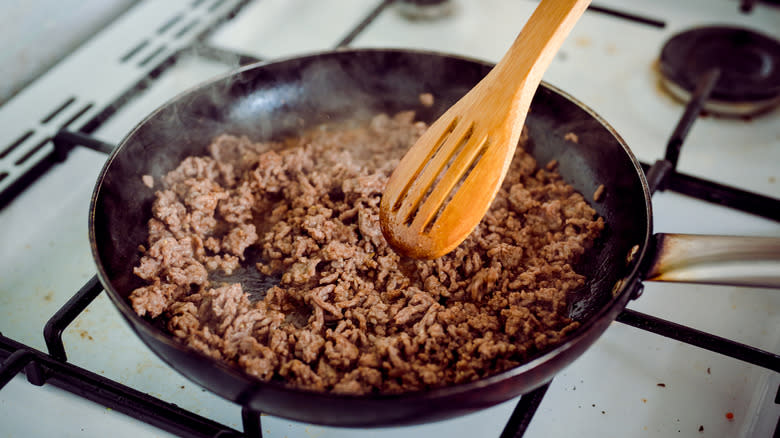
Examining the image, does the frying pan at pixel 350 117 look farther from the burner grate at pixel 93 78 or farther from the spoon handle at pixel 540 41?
the burner grate at pixel 93 78

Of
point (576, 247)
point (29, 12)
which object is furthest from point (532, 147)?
point (29, 12)

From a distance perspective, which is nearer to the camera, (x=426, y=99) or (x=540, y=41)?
(x=540, y=41)

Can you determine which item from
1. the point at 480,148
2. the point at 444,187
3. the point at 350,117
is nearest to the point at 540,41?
the point at 480,148

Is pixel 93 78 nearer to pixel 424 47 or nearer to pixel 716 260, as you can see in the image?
pixel 424 47

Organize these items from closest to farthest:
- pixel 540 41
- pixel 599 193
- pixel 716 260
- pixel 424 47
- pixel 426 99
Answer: pixel 716 260, pixel 540 41, pixel 599 193, pixel 426 99, pixel 424 47

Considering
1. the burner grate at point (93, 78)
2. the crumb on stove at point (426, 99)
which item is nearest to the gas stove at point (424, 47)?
the burner grate at point (93, 78)

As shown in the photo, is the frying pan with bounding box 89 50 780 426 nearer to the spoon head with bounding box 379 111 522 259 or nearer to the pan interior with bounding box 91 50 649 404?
the pan interior with bounding box 91 50 649 404

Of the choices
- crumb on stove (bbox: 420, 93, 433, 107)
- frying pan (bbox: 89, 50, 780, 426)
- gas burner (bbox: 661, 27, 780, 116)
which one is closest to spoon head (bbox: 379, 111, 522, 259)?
frying pan (bbox: 89, 50, 780, 426)
